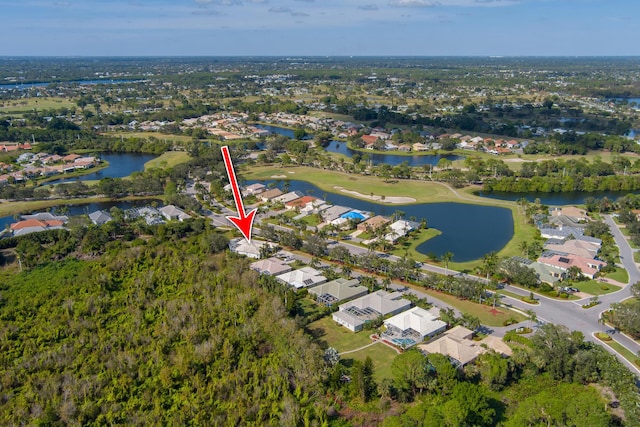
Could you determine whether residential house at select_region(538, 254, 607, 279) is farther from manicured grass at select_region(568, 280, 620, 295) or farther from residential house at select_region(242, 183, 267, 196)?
residential house at select_region(242, 183, 267, 196)

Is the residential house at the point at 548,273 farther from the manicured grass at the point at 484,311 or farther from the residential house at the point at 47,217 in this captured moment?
the residential house at the point at 47,217

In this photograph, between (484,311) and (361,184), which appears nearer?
(484,311)

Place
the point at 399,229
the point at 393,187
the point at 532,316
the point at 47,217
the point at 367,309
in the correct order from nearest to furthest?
the point at 532,316
the point at 367,309
the point at 399,229
the point at 47,217
the point at 393,187

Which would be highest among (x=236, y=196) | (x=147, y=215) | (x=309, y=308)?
(x=236, y=196)

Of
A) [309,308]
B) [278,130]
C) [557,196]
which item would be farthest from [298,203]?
[278,130]

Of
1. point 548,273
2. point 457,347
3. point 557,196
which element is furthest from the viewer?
point 557,196

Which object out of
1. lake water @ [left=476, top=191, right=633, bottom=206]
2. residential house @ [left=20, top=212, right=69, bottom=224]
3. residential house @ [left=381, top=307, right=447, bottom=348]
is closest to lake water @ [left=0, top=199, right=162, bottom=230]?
residential house @ [left=20, top=212, right=69, bottom=224]

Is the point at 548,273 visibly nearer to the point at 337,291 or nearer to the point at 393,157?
the point at 337,291
